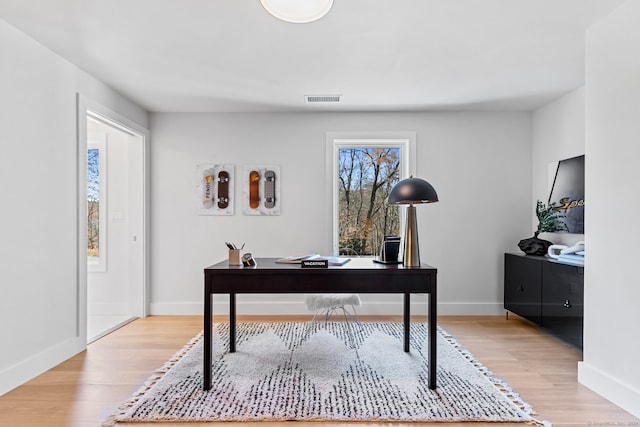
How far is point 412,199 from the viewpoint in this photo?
2.70 metres

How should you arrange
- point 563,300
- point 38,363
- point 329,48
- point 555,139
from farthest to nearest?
point 555,139 < point 563,300 < point 329,48 < point 38,363

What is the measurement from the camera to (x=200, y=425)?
7.20 ft

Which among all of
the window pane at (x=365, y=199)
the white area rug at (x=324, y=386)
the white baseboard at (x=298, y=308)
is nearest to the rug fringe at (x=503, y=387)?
the white area rug at (x=324, y=386)

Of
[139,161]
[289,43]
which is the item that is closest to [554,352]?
[289,43]

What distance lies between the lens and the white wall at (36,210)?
2.68m

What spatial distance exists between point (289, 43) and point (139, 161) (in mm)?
2609

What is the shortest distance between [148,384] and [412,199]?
2152mm

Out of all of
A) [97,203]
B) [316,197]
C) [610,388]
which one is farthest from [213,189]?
[610,388]

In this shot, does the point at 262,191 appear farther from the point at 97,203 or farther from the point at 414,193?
the point at 414,193

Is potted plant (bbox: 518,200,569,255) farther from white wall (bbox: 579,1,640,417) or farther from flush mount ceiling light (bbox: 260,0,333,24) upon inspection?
flush mount ceiling light (bbox: 260,0,333,24)

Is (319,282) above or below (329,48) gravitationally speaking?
below

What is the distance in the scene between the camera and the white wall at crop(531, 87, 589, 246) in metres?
3.95

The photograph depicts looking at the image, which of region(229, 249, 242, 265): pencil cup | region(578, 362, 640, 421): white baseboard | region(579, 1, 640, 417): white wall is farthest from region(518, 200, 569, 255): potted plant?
region(229, 249, 242, 265): pencil cup

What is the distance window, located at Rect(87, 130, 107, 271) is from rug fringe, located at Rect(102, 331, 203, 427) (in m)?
2.02
